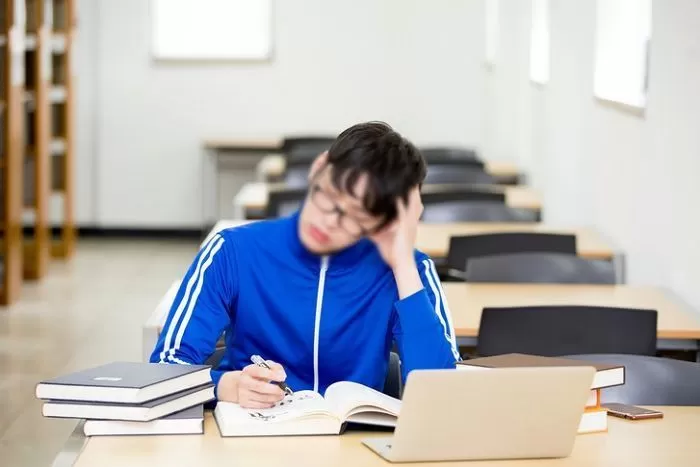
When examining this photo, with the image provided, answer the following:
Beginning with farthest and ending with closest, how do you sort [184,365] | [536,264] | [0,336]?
1. [0,336]
2. [536,264]
3. [184,365]

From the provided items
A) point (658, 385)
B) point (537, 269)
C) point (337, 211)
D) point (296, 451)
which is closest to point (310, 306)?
point (337, 211)

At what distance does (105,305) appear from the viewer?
787cm

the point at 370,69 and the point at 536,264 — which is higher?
the point at 370,69

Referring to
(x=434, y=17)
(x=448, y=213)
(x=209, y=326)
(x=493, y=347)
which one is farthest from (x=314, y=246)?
(x=434, y=17)

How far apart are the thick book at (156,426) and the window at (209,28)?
891 cm

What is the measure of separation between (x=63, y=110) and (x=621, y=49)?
5.26m

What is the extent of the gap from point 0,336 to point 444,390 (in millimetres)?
5238

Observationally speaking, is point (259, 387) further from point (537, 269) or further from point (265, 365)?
point (537, 269)

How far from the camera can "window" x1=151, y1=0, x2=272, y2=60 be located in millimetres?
11078

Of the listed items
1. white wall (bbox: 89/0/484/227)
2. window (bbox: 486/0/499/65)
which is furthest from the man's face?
white wall (bbox: 89/0/484/227)

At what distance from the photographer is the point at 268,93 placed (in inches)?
439

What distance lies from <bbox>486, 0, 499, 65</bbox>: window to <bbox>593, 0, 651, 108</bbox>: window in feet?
13.3

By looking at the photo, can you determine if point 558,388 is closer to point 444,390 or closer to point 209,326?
point 444,390

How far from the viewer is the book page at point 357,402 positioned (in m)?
2.40
